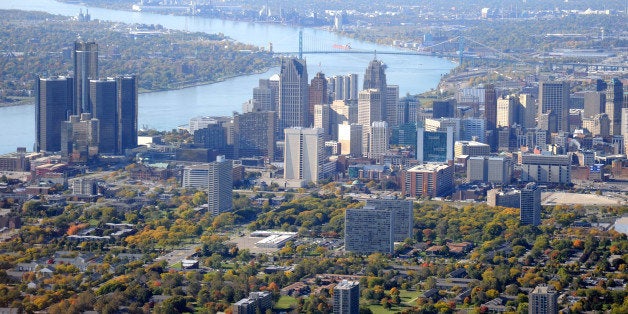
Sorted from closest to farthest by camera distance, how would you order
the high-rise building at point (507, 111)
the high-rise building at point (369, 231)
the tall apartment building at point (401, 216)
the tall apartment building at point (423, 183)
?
the high-rise building at point (369, 231), the tall apartment building at point (401, 216), the tall apartment building at point (423, 183), the high-rise building at point (507, 111)

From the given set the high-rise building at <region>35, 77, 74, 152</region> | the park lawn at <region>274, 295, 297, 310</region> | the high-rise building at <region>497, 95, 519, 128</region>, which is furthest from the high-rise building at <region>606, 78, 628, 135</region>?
the park lawn at <region>274, 295, 297, 310</region>

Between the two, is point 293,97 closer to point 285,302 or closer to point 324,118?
point 324,118

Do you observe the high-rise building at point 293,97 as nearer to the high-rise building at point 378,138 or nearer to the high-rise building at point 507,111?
the high-rise building at point 378,138

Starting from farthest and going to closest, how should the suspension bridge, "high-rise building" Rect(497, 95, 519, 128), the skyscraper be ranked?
1. the suspension bridge
2. the skyscraper
3. "high-rise building" Rect(497, 95, 519, 128)

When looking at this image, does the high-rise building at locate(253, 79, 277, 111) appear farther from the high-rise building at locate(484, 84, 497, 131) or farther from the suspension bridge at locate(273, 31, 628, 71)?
the suspension bridge at locate(273, 31, 628, 71)

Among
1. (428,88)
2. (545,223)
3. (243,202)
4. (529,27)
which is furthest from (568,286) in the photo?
(529,27)

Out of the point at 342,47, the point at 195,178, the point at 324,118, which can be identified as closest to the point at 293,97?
the point at 324,118

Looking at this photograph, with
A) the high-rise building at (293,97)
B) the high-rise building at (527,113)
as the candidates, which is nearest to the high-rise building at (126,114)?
Result: the high-rise building at (293,97)
